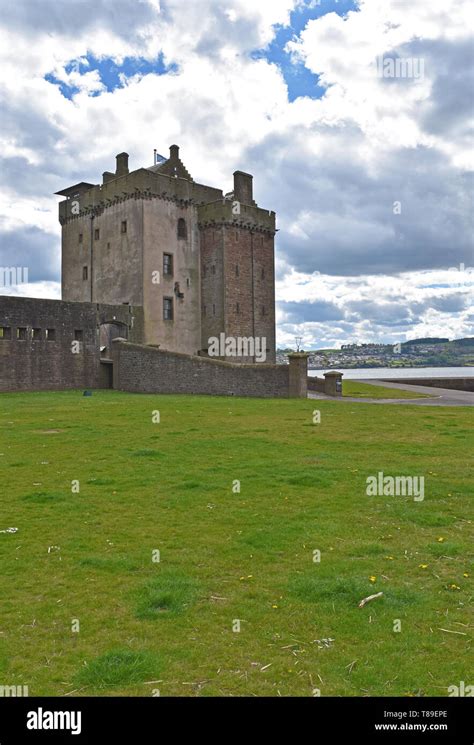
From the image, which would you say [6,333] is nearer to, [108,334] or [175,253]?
[108,334]

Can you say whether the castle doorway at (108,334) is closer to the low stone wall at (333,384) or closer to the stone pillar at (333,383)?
the low stone wall at (333,384)

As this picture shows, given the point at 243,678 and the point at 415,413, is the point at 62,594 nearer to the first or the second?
the point at 243,678

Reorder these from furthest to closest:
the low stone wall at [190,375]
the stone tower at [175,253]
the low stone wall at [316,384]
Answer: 1. the stone tower at [175,253]
2. the low stone wall at [316,384]
3. the low stone wall at [190,375]

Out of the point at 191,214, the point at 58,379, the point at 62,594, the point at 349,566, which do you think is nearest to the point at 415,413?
the point at 349,566

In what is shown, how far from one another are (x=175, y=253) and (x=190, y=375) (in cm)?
1962

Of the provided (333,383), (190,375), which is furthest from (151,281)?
(333,383)

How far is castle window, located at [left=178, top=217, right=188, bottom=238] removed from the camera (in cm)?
5612

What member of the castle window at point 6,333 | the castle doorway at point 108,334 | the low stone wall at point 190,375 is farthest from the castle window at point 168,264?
the castle window at point 6,333

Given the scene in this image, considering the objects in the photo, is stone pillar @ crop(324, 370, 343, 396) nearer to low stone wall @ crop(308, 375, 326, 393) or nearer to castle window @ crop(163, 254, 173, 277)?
low stone wall @ crop(308, 375, 326, 393)

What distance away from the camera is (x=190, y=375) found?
39.8m

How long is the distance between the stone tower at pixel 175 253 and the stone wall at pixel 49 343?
792cm

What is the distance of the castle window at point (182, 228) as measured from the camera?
184 feet

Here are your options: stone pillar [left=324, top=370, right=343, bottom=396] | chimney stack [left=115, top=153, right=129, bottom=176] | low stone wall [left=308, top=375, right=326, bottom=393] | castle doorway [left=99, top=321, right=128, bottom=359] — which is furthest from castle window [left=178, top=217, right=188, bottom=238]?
stone pillar [left=324, top=370, right=343, bottom=396]

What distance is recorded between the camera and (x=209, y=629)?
5.79 meters
